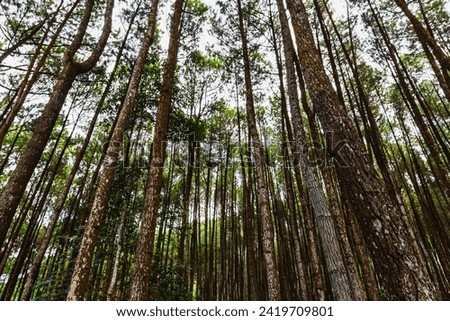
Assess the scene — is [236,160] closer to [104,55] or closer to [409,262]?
[104,55]

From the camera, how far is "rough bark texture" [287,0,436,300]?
1622 millimetres

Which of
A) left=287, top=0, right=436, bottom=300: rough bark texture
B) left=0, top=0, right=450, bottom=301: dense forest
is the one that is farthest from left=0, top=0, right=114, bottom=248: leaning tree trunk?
left=287, top=0, right=436, bottom=300: rough bark texture

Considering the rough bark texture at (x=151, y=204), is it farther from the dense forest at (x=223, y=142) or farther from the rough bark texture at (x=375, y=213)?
the rough bark texture at (x=375, y=213)

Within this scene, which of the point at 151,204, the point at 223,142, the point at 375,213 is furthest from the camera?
the point at 223,142

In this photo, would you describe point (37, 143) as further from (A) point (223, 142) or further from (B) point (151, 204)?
(A) point (223, 142)

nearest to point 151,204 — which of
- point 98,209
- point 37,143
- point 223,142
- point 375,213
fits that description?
point 98,209

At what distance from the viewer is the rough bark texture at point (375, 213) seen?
5.32 ft

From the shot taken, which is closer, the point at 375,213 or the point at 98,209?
the point at 375,213

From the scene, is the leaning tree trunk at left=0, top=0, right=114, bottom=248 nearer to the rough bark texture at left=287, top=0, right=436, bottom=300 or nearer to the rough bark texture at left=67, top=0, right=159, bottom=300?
the rough bark texture at left=67, top=0, right=159, bottom=300

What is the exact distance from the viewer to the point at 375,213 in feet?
6.01

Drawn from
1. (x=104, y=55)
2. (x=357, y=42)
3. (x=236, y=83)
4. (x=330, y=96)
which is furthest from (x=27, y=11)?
(x=357, y=42)

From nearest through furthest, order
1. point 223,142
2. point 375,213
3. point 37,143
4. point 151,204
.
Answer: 1. point 375,213
2. point 151,204
3. point 37,143
4. point 223,142

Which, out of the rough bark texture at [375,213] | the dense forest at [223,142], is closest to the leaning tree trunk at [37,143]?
the dense forest at [223,142]

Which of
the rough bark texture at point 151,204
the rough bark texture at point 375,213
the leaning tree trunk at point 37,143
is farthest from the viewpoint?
the leaning tree trunk at point 37,143
